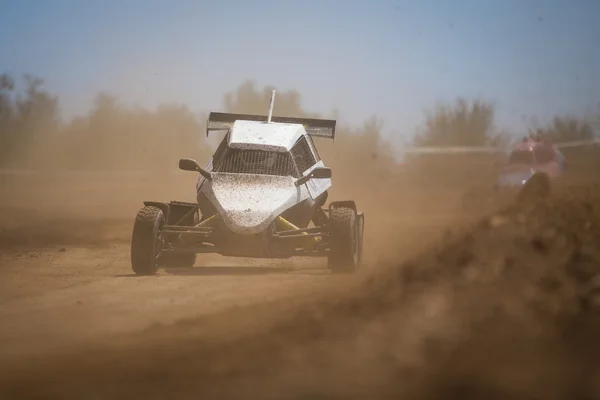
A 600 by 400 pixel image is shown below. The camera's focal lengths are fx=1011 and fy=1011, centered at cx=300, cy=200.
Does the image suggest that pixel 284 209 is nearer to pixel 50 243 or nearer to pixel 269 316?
pixel 269 316

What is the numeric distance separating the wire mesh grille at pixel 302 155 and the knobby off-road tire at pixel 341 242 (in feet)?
3.29

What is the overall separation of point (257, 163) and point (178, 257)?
1.83 m

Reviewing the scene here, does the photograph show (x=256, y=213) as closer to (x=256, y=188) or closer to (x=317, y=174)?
(x=256, y=188)

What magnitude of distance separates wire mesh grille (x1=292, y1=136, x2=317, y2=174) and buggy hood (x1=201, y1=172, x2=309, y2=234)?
400 millimetres

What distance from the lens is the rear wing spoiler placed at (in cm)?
1445

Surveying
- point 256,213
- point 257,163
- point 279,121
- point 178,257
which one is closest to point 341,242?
point 256,213

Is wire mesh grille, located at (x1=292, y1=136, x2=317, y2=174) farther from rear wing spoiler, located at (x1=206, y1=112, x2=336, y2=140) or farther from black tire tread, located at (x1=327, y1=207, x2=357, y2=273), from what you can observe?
black tire tread, located at (x1=327, y1=207, x2=357, y2=273)

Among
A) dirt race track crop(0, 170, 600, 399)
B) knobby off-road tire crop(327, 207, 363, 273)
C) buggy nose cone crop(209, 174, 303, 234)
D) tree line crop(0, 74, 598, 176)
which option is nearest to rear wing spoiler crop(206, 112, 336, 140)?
buggy nose cone crop(209, 174, 303, 234)

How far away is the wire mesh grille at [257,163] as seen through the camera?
1327 centimetres

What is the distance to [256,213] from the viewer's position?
12.4m

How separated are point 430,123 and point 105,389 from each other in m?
44.2

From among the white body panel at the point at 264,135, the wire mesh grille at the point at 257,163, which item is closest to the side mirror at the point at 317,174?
the wire mesh grille at the point at 257,163

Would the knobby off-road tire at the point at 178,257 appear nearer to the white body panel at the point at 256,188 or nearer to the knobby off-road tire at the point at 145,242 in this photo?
the white body panel at the point at 256,188

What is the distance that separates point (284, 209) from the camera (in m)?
12.7
